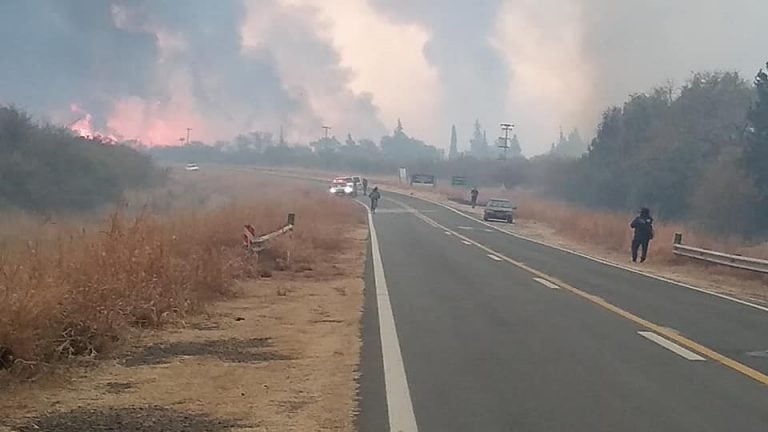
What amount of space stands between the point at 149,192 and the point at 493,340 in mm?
54808

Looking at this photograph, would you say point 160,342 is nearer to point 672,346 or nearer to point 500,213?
point 672,346

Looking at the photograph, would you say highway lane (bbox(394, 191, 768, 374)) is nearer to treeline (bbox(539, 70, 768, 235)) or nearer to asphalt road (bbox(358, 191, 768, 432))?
asphalt road (bbox(358, 191, 768, 432))

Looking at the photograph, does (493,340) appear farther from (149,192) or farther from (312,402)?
(149,192)

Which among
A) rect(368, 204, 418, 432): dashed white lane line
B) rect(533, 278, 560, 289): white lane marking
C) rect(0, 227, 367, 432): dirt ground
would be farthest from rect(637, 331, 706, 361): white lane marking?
rect(533, 278, 560, 289): white lane marking

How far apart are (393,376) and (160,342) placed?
3.12 m

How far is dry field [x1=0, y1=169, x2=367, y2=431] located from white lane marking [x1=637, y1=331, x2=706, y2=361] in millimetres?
3853

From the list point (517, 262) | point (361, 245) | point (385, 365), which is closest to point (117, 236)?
point (385, 365)

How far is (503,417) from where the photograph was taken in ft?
23.2

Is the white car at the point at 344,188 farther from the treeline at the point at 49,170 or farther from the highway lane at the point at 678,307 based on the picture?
the highway lane at the point at 678,307

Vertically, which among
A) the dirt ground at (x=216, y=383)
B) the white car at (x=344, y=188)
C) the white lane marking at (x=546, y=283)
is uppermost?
the dirt ground at (x=216, y=383)

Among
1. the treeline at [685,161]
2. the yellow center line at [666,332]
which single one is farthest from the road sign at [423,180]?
the yellow center line at [666,332]

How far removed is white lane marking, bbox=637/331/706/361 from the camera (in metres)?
10.3

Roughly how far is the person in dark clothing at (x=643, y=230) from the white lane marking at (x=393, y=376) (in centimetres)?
1489

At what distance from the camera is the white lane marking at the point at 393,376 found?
6.92m
